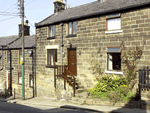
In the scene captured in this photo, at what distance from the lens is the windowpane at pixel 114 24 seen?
10711 millimetres

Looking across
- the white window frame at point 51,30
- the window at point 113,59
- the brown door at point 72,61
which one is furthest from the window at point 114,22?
the white window frame at point 51,30

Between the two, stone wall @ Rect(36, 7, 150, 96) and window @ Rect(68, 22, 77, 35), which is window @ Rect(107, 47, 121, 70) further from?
window @ Rect(68, 22, 77, 35)

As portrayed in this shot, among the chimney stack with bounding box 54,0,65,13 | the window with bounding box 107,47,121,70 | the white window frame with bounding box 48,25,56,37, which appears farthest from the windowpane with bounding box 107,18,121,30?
the chimney stack with bounding box 54,0,65,13

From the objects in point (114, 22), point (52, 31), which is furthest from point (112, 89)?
point (52, 31)

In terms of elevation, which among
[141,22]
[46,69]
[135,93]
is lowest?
[135,93]

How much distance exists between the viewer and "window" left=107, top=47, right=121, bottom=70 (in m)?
10.8

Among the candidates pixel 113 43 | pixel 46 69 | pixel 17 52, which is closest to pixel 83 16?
pixel 113 43

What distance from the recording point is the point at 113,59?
36.4 ft

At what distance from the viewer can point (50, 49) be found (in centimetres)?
1469

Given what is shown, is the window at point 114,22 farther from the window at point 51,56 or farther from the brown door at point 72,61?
the window at point 51,56

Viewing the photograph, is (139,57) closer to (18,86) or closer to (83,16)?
(83,16)

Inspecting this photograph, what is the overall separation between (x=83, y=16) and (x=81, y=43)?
6.64ft

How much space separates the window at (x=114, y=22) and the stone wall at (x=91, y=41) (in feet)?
0.89

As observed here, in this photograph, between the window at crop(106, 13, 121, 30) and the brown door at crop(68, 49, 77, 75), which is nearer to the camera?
the window at crop(106, 13, 121, 30)
